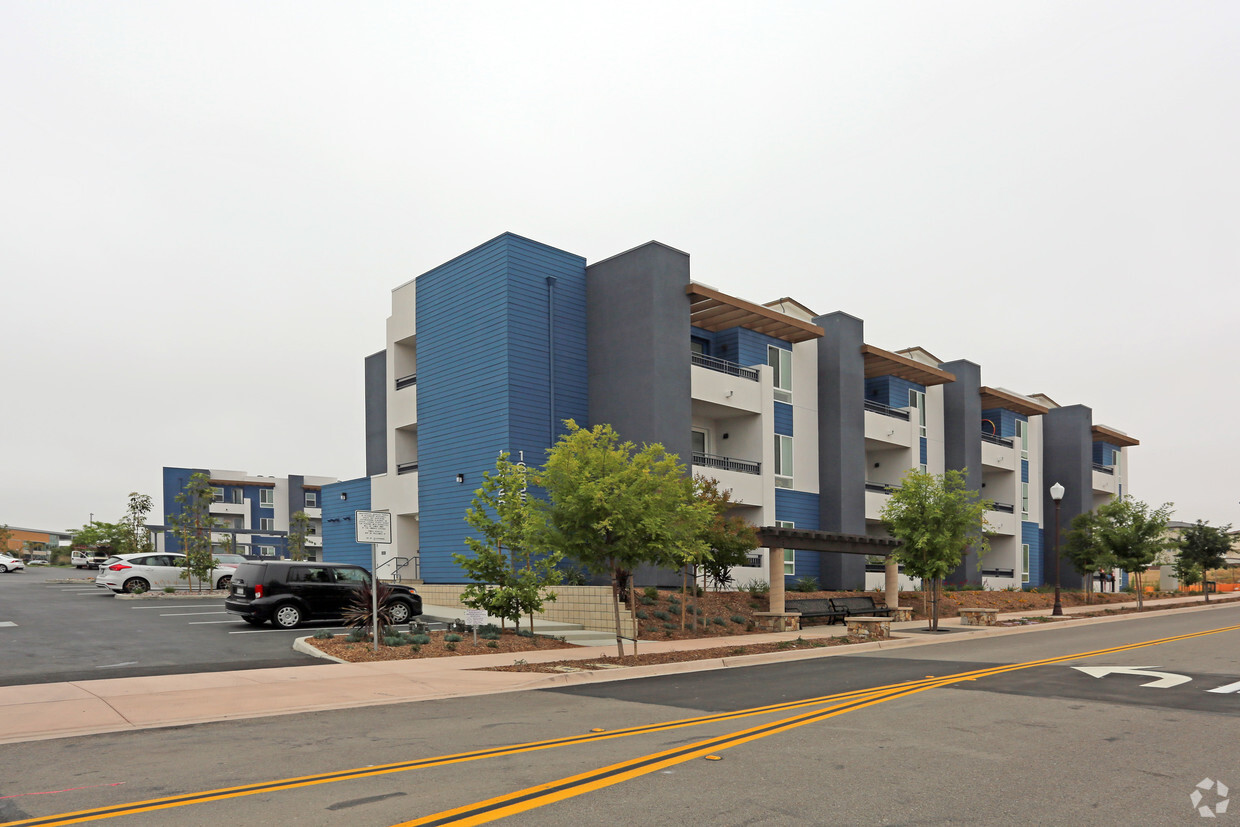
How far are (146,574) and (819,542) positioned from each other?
24.3 meters

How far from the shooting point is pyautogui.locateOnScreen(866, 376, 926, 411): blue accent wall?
4103cm

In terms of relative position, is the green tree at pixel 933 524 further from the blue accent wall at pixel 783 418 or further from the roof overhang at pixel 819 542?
the blue accent wall at pixel 783 418

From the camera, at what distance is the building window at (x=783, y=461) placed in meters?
34.3

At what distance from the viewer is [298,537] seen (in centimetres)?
6394

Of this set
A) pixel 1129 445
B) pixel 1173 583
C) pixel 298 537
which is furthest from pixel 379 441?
pixel 1173 583

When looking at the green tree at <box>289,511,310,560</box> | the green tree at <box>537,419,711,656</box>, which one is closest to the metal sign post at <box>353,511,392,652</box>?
the green tree at <box>537,419,711,656</box>

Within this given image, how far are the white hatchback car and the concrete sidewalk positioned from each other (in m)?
19.5

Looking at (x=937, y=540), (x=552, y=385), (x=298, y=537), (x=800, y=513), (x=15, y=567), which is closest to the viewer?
(x=937, y=540)

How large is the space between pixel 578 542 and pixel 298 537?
5212 centimetres

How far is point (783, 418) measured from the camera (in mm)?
34812

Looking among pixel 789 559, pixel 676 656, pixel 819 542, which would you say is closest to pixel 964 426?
pixel 789 559

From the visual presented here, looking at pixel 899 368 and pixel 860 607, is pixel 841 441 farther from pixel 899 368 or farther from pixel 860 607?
pixel 860 607

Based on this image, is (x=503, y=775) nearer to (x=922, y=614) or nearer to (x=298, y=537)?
(x=922, y=614)

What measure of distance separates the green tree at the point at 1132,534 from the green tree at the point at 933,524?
17503 millimetres
